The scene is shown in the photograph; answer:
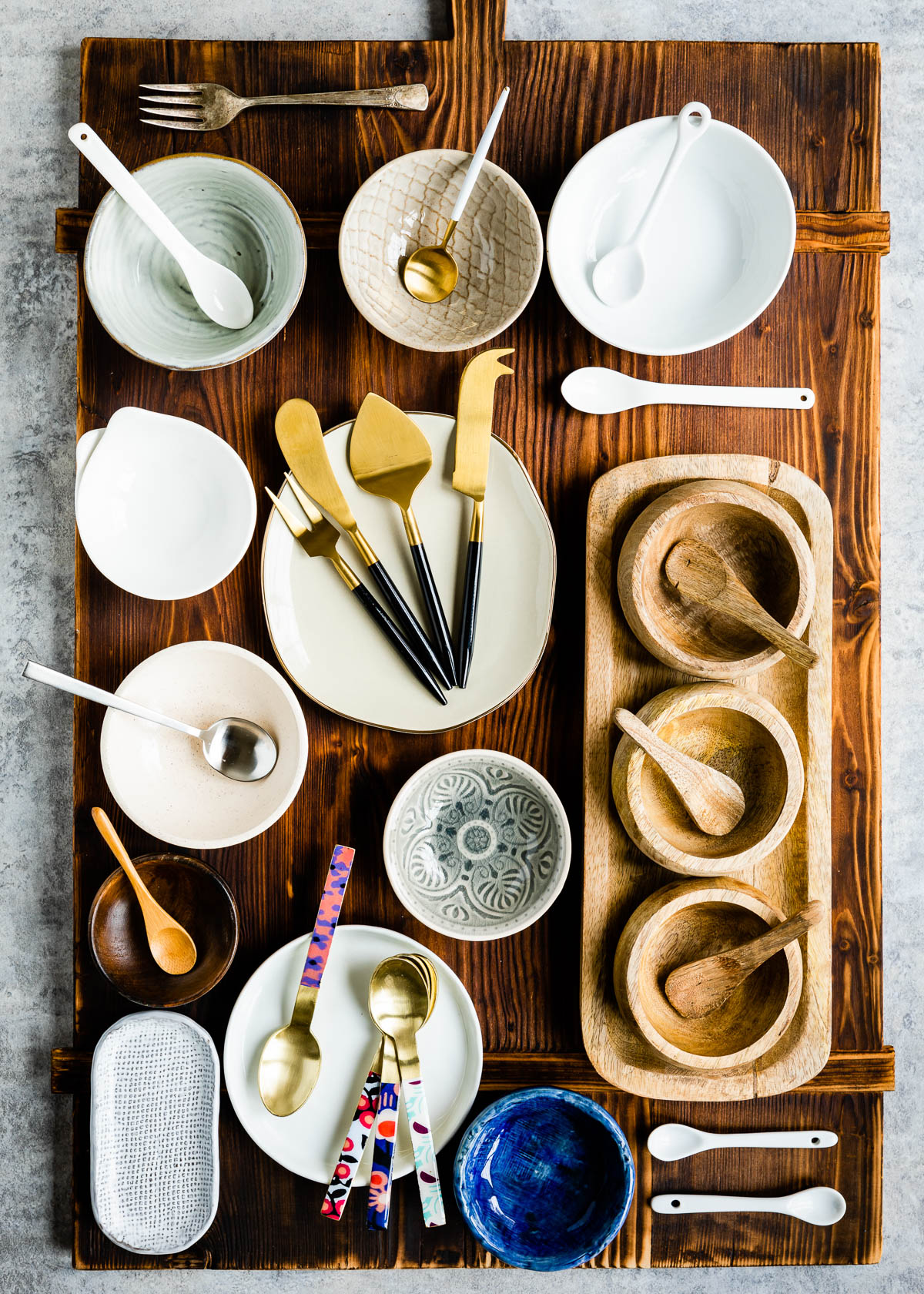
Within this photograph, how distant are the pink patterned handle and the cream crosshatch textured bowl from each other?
55 centimetres

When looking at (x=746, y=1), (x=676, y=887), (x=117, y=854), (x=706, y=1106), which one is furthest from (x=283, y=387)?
(x=706, y=1106)

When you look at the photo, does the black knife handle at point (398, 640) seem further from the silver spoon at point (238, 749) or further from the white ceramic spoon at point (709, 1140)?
the white ceramic spoon at point (709, 1140)

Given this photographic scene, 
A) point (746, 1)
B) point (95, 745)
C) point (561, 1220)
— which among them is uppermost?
point (746, 1)

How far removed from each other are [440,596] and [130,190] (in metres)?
0.50

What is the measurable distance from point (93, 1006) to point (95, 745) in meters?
0.29

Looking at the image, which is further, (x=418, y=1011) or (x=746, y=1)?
(x=746, y=1)

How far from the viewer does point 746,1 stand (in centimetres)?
110

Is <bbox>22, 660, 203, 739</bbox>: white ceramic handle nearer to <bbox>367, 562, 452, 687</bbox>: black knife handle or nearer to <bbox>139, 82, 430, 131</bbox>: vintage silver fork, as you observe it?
<bbox>367, 562, 452, 687</bbox>: black knife handle

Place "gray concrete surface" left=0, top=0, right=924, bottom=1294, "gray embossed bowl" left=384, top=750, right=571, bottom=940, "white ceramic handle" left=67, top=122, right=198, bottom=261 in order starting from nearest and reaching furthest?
"white ceramic handle" left=67, top=122, right=198, bottom=261
"gray embossed bowl" left=384, top=750, right=571, bottom=940
"gray concrete surface" left=0, top=0, right=924, bottom=1294

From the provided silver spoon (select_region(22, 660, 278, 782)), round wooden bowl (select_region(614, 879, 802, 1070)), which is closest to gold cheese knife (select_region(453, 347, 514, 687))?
silver spoon (select_region(22, 660, 278, 782))

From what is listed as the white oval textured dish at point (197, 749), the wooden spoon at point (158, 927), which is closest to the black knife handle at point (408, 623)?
the white oval textured dish at point (197, 749)

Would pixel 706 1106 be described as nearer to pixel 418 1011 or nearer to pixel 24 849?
pixel 418 1011

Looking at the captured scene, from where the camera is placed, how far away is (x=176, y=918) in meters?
0.94

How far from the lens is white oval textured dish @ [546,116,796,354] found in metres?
0.90
